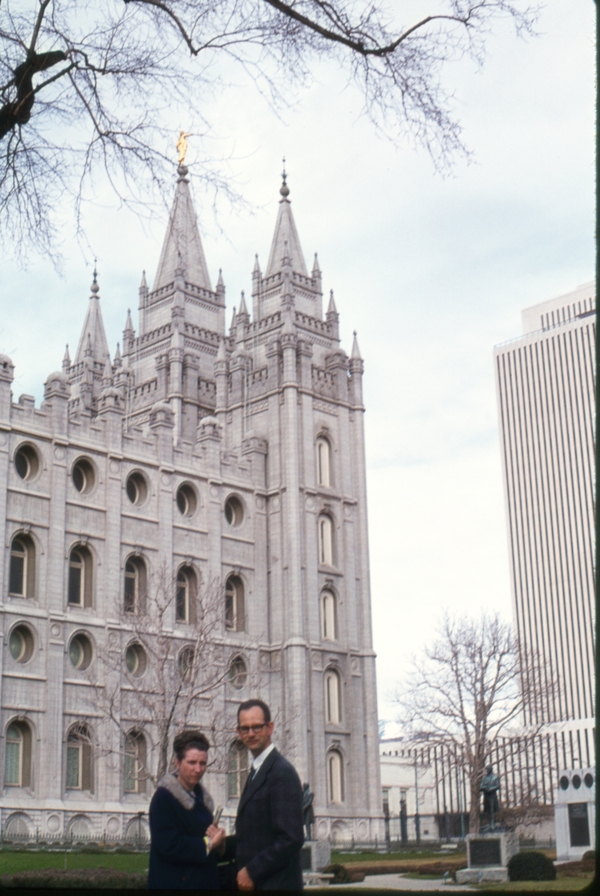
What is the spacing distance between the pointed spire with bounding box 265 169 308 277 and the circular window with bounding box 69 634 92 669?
75.5 ft

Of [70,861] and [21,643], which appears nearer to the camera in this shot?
[70,861]

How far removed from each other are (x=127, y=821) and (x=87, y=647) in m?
6.72

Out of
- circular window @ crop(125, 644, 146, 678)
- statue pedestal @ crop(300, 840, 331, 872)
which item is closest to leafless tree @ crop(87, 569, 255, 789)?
circular window @ crop(125, 644, 146, 678)

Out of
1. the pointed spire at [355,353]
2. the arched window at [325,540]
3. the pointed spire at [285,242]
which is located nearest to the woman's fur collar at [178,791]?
the arched window at [325,540]

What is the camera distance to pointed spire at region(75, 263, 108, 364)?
63469 mm

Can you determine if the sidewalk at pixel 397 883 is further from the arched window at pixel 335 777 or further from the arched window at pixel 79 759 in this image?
the arched window at pixel 335 777

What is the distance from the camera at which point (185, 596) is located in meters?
49.1

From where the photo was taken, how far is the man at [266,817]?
6.12 meters

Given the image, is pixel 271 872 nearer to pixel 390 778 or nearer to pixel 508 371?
pixel 390 778

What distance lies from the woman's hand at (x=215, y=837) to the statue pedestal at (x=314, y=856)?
2534cm

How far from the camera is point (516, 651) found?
56.6 m

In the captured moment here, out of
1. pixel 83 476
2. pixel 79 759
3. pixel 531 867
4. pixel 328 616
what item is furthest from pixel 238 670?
pixel 531 867

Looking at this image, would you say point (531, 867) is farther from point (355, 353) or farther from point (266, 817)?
point (355, 353)

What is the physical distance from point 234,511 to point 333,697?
375 inches
